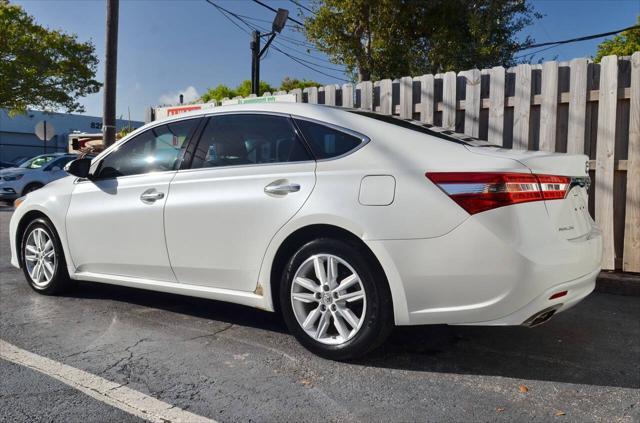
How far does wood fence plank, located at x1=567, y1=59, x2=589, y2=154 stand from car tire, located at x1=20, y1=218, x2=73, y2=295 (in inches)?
191

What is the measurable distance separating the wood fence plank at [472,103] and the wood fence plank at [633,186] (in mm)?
1478

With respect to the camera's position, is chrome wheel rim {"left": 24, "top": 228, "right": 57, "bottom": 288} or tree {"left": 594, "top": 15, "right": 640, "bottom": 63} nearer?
chrome wheel rim {"left": 24, "top": 228, "right": 57, "bottom": 288}

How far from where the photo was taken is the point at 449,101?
6340 mm

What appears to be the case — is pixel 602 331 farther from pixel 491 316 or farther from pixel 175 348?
pixel 175 348

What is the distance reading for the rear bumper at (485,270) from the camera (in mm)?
2832

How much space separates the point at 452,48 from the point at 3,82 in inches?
773

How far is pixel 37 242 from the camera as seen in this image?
4.86 m

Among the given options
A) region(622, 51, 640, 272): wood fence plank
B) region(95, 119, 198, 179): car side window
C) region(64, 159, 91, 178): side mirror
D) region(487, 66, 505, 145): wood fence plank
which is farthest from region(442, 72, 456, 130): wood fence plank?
region(64, 159, 91, 178): side mirror

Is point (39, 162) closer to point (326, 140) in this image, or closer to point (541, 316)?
point (326, 140)

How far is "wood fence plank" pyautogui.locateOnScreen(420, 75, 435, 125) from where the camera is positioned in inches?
254

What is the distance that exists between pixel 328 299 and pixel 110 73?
28.8 feet

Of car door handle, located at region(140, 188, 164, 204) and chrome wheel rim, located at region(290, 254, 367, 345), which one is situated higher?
car door handle, located at region(140, 188, 164, 204)

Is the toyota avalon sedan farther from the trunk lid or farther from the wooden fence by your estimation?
the wooden fence

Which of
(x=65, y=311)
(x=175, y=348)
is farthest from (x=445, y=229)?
(x=65, y=311)
